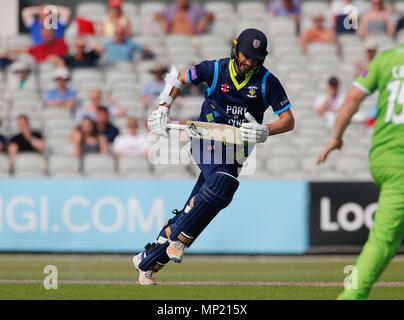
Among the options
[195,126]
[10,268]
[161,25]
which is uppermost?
[161,25]

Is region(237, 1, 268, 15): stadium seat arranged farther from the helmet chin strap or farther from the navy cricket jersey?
the helmet chin strap

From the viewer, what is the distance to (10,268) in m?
11.0

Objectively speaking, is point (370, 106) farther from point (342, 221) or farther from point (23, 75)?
point (23, 75)

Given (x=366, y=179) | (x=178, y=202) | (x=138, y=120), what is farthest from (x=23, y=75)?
(x=366, y=179)

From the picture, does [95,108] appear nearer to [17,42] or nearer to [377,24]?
[17,42]

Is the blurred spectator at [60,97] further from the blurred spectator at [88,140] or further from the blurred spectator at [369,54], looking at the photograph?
the blurred spectator at [369,54]

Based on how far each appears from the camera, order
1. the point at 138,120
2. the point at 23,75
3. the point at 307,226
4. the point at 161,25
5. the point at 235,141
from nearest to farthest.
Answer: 1. the point at 235,141
2. the point at 307,226
3. the point at 138,120
4. the point at 23,75
5. the point at 161,25

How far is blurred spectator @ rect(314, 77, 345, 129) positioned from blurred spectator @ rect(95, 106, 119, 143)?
332 centimetres

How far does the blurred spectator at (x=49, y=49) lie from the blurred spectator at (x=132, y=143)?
283 cm

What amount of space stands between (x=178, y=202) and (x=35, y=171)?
2.32 m

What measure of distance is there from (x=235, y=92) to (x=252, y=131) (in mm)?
483

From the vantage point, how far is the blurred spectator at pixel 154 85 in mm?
14641

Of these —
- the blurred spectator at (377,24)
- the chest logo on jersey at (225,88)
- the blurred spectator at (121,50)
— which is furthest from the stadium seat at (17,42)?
the chest logo on jersey at (225,88)

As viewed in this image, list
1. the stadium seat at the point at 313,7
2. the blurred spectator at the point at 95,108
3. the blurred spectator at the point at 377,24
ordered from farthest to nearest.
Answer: the stadium seat at the point at 313,7 → the blurred spectator at the point at 377,24 → the blurred spectator at the point at 95,108
